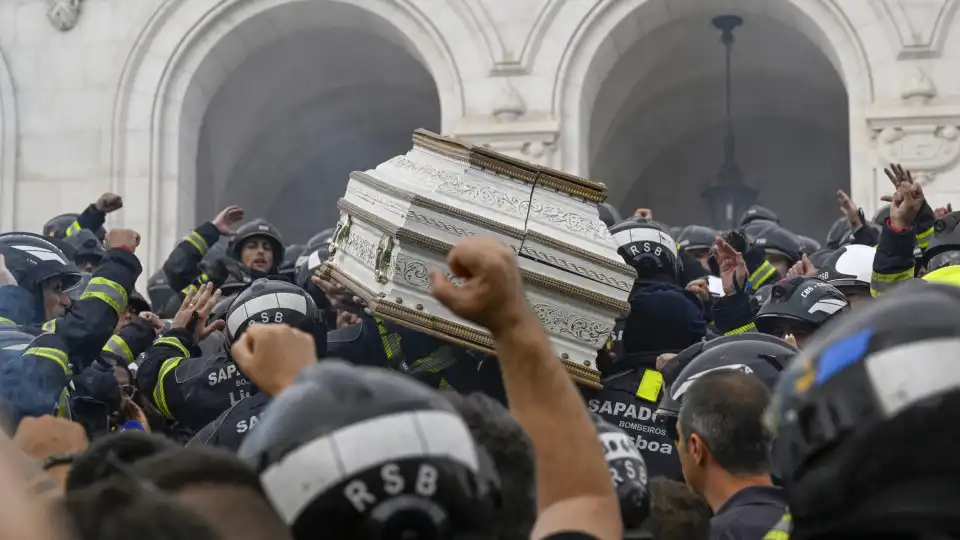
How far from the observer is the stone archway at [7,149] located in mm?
14242

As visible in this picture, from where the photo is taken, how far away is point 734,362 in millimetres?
3920

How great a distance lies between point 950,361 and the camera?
1.62 m

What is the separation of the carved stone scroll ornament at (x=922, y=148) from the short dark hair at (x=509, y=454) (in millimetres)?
11076

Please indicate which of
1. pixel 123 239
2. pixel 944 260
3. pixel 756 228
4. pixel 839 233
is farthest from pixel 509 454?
pixel 839 233

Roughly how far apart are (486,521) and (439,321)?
269 cm

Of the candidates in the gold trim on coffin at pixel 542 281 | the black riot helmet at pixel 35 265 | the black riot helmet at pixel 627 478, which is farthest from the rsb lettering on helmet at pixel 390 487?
the black riot helmet at pixel 35 265

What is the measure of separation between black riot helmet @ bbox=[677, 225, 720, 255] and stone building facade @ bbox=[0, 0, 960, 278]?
3275 mm

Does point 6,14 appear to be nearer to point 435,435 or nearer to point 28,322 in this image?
point 28,322

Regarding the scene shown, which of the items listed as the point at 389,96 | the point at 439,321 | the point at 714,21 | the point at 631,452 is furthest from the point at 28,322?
the point at 389,96

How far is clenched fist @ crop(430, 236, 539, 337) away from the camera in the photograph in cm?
207

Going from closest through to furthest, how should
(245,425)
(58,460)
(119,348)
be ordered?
(58,460) < (245,425) < (119,348)

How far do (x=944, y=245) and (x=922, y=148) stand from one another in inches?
282

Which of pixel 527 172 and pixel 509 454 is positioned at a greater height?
pixel 527 172

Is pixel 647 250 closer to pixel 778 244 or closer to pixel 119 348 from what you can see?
pixel 119 348
